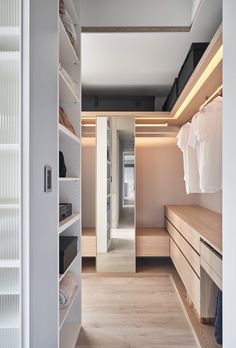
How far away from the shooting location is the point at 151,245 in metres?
3.81

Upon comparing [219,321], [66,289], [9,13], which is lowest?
[219,321]

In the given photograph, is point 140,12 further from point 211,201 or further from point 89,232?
point 89,232

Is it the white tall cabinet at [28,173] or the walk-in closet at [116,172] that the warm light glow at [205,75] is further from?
the white tall cabinet at [28,173]

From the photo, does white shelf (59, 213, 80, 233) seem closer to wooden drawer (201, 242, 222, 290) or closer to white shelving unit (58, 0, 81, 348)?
→ white shelving unit (58, 0, 81, 348)

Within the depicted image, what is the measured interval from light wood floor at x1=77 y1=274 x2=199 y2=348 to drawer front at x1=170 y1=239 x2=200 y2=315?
227 mm

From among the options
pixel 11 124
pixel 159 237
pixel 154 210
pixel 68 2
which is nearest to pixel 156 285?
pixel 159 237

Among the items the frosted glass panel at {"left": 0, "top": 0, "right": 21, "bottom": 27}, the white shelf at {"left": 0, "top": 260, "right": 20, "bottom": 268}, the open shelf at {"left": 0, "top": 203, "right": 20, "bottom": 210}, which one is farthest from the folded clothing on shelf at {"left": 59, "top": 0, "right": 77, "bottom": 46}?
the white shelf at {"left": 0, "top": 260, "right": 20, "bottom": 268}

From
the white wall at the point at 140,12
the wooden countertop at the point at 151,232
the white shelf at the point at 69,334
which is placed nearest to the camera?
the white shelf at the point at 69,334

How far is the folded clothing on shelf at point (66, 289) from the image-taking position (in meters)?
1.90

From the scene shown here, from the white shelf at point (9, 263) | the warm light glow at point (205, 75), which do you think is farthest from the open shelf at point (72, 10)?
the white shelf at point (9, 263)

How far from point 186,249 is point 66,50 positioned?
78.6 inches

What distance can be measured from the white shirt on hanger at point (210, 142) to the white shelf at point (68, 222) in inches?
41.9

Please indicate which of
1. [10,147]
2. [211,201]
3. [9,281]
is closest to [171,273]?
[211,201]

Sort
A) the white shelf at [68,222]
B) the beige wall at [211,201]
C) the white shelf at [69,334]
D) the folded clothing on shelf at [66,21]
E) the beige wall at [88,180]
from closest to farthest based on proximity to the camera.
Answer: the white shelf at [68,222] → the folded clothing on shelf at [66,21] → the white shelf at [69,334] → the beige wall at [211,201] → the beige wall at [88,180]
